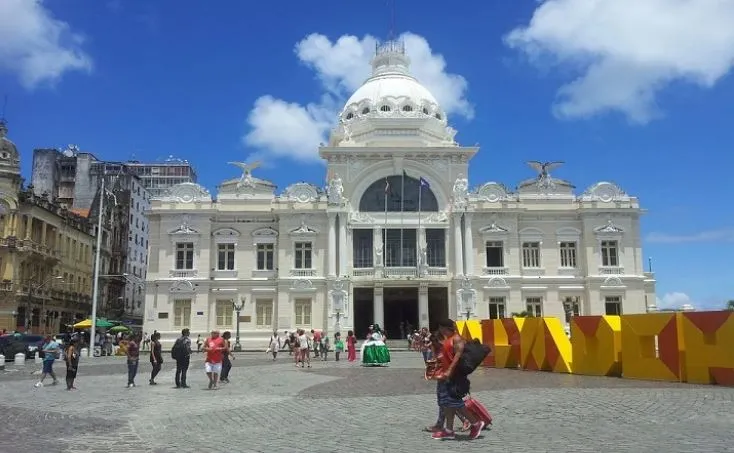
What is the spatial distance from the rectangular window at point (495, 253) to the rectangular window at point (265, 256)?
631 inches

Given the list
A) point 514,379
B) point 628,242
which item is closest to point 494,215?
point 628,242

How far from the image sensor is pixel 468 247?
1924 inches

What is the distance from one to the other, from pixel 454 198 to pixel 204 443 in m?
41.0

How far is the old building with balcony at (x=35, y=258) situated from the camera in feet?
162

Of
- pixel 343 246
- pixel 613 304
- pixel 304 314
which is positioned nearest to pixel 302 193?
pixel 343 246

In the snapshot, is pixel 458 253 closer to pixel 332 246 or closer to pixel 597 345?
pixel 332 246

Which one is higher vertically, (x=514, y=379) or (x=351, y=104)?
(x=351, y=104)

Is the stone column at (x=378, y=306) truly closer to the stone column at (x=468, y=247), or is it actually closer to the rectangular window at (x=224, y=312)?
the stone column at (x=468, y=247)

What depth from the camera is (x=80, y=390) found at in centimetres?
1917

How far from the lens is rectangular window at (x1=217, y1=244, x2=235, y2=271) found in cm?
5006

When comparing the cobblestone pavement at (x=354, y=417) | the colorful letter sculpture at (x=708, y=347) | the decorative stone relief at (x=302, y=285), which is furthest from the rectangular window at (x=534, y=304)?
the colorful letter sculpture at (x=708, y=347)

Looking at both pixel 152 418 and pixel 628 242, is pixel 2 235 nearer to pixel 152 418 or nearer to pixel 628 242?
pixel 152 418

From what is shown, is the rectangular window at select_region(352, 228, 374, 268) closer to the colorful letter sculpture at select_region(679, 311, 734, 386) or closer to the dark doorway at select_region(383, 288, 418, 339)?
the dark doorway at select_region(383, 288, 418, 339)

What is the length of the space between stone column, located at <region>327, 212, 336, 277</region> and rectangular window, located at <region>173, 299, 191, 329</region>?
34.9 feet
